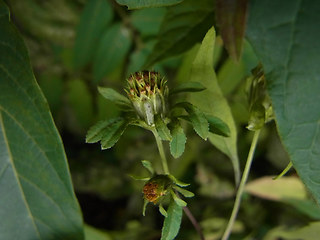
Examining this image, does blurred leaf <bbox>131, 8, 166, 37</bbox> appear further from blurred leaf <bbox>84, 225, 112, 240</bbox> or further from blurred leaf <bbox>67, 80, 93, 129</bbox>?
blurred leaf <bbox>84, 225, 112, 240</bbox>

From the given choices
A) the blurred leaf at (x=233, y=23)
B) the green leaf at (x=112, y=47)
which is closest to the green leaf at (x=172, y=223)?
the blurred leaf at (x=233, y=23)

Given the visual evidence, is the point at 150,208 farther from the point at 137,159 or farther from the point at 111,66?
the point at 111,66

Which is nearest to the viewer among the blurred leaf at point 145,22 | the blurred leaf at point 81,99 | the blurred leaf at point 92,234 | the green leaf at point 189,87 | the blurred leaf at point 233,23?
the blurred leaf at point 233,23

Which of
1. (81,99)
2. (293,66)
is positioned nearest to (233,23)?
(293,66)

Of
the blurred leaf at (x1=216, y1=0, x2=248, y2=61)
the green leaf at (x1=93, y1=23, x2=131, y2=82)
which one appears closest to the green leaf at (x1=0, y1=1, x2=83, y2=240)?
the blurred leaf at (x1=216, y1=0, x2=248, y2=61)

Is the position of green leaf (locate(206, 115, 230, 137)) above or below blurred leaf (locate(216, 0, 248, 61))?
below

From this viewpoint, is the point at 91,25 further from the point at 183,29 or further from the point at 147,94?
the point at 147,94

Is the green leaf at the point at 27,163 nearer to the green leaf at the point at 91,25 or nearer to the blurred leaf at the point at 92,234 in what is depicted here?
the blurred leaf at the point at 92,234
